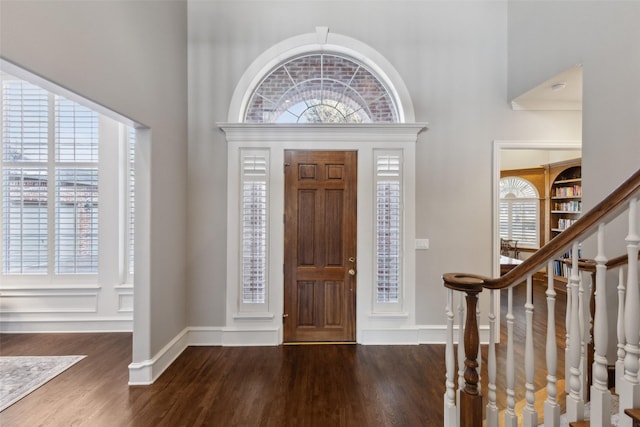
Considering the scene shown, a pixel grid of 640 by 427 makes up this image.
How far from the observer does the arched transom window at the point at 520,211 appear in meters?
6.55

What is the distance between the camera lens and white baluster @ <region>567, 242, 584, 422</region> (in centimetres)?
121

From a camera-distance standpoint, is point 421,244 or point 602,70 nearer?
point 602,70

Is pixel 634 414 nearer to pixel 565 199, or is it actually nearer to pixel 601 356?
pixel 601 356

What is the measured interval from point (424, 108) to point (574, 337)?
2.78 metres

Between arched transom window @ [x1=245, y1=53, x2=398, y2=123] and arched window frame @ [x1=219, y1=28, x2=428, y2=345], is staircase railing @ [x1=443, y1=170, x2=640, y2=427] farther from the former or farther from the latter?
arched transom window @ [x1=245, y1=53, x2=398, y2=123]

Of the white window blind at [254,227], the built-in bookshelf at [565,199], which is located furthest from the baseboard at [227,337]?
the built-in bookshelf at [565,199]

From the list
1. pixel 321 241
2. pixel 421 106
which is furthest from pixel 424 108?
pixel 321 241

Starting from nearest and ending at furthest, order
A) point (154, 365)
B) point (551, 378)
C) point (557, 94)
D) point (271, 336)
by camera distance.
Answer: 1. point (551, 378)
2. point (154, 365)
3. point (557, 94)
4. point (271, 336)

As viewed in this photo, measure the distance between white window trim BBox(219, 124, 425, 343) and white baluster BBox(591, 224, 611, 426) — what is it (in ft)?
7.08

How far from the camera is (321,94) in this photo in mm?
3447

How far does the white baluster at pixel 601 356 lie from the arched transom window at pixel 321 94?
2651 mm

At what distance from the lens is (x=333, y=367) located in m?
2.77

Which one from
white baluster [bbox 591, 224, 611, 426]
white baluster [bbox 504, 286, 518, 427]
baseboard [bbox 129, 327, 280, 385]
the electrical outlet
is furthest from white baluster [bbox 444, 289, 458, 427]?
baseboard [bbox 129, 327, 280, 385]

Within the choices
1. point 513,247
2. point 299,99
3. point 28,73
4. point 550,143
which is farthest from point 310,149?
point 513,247
